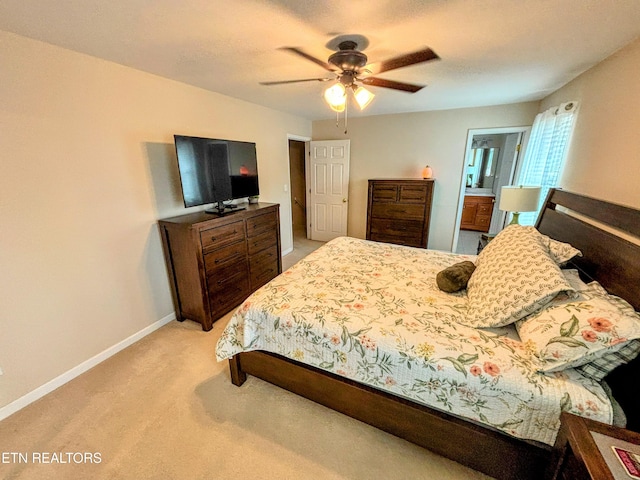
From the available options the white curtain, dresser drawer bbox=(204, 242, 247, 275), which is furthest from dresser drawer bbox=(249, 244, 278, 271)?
the white curtain

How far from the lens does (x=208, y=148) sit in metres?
2.50

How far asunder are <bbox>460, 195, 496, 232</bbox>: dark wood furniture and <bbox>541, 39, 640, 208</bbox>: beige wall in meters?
3.73

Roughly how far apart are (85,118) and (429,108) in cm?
401

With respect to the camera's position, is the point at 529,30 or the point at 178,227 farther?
the point at 178,227

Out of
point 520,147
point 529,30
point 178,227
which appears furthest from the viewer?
point 520,147

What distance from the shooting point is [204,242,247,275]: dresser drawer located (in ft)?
7.91

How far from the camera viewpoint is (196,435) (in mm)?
1549

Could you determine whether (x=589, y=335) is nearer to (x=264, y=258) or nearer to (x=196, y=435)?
(x=196, y=435)

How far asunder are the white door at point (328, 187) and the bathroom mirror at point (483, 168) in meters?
3.18

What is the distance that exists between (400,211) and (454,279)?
2475mm

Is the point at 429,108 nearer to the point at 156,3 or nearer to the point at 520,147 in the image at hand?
the point at 520,147

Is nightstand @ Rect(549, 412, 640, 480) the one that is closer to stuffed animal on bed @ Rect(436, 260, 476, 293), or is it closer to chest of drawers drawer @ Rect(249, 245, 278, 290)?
stuffed animal on bed @ Rect(436, 260, 476, 293)

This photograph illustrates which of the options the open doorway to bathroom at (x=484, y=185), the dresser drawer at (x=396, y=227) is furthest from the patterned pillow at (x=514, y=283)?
the open doorway to bathroom at (x=484, y=185)

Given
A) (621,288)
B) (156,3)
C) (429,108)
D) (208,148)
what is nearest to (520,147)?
(429,108)
